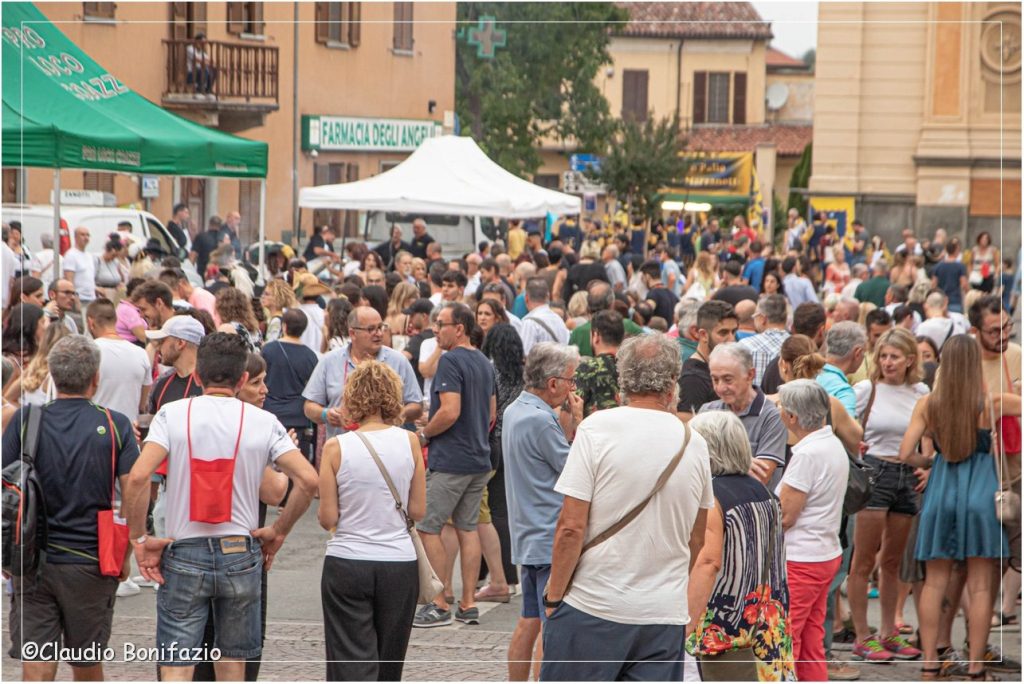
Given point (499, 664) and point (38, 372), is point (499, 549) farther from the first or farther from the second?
point (38, 372)

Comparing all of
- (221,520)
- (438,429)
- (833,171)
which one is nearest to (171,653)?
(221,520)

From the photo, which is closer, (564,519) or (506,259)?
(564,519)

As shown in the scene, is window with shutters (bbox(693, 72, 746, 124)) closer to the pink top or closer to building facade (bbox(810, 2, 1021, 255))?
building facade (bbox(810, 2, 1021, 255))

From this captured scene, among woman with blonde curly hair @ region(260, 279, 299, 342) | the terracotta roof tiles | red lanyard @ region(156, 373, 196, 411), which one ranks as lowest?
red lanyard @ region(156, 373, 196, 411)

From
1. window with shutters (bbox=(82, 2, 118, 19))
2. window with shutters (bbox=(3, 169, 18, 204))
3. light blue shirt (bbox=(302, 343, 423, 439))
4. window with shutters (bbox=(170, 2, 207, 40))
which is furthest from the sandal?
window with shutters (bbox=(170, 2, 207, 40))

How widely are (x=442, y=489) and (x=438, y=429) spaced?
36 cm

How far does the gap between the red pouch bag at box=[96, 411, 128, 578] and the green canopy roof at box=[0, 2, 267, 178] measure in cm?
619

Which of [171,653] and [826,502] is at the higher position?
[826,502]

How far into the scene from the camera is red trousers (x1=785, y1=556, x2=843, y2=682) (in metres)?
6.26

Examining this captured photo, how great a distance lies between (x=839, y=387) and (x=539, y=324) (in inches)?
140

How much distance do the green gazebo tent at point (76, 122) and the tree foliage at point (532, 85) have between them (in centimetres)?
1958

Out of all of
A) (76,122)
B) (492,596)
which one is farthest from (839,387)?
(76,122)

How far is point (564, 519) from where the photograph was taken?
4809 millimetres

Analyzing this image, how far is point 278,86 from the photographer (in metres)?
27.3
